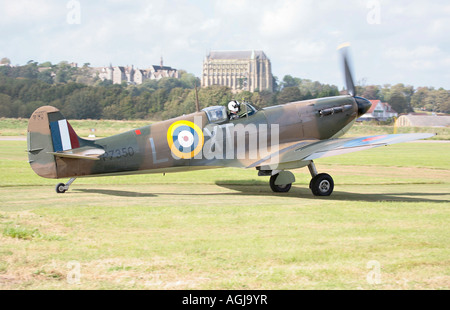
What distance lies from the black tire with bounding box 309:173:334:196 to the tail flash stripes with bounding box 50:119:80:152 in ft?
19.5

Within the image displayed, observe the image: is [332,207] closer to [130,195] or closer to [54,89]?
[130,195]

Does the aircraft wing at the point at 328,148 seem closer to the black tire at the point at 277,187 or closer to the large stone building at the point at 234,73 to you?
the black tire at the point at 277,187

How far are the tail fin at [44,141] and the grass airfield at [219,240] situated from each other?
748 millimetres

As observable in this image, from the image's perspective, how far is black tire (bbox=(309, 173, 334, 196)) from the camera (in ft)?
40.8

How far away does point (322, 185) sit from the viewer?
12.5 meters

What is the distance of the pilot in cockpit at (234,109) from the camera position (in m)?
Answer: 12.6

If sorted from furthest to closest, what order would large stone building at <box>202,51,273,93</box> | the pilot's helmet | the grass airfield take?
large stone building at <box>202,51,273,93</box> → the pilot's helmet → the grass airfield

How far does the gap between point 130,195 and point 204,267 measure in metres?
6.35

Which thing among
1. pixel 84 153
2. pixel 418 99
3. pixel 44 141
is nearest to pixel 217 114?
pixel 84 153

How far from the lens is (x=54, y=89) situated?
7206 centimetres

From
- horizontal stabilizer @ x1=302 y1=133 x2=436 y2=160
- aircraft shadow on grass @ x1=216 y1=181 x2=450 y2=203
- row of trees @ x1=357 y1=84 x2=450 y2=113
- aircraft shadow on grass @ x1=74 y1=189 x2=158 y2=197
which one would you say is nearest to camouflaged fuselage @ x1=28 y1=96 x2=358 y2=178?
aircraft shadow on grass @ x1=74 y1=189 x2=158 y2=197

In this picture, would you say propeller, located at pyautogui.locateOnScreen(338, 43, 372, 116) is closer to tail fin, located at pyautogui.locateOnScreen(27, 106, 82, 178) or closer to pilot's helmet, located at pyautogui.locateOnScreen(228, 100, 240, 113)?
pilot's helmet, located at pyautogui.locateOnScreen(228, 100, 240, 113)

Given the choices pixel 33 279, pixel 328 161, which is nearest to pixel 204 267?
pixel 33 279

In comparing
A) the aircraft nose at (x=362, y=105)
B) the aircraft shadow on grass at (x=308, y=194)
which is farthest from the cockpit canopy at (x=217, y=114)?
the aircraft nose at (x=362, y=105)
